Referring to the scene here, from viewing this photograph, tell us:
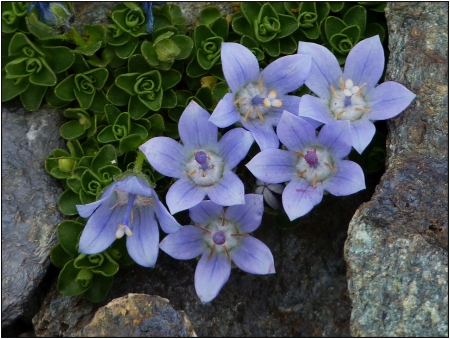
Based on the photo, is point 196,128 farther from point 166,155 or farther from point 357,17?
point 357,17

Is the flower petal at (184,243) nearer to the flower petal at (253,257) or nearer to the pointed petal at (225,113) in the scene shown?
the flower petal at (253,257)

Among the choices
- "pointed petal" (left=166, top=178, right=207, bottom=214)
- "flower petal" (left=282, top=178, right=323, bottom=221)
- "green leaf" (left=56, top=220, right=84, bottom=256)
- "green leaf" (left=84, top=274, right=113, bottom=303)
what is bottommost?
"green leaf" (left=84, top=274, right=113, bottom=303)

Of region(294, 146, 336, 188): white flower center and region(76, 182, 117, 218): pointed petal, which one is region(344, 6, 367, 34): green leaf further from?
region(76, 182, 117, 218): pointed petal

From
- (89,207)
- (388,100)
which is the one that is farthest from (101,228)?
(388,100)

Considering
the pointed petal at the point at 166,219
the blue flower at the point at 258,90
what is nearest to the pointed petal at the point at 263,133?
the blue flower at the point at 258,90

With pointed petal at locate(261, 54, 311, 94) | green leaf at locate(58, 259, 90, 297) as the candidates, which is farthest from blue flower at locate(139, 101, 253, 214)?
green leaf at locate(58, 259, 90, 297)

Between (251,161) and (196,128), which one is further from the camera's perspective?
(196,128)
